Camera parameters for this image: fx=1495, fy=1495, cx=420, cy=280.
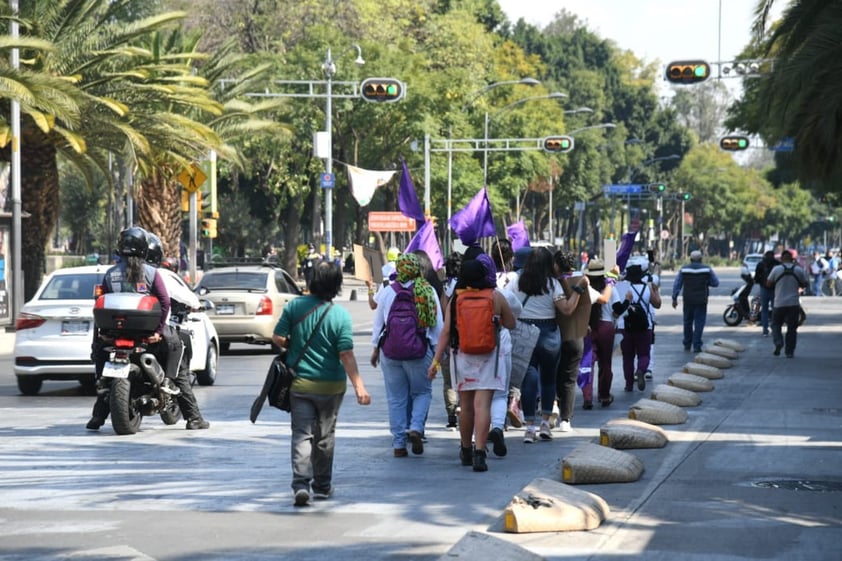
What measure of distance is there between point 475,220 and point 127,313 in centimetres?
363

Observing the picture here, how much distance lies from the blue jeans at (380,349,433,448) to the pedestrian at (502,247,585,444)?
128 cm

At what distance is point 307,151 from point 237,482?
4858 centimetres

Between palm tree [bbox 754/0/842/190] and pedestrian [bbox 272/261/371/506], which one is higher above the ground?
palm tree [bbox 754/0/842/190]

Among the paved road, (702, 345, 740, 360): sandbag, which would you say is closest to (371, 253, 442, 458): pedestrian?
the paved road

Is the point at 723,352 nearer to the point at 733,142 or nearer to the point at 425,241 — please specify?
the point at 425,241

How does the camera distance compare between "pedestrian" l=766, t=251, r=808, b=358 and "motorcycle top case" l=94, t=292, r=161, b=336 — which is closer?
"motorcycle top case" l=94, t=292, r=161, b=336

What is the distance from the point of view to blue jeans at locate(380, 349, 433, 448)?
11930mm

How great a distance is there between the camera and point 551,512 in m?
8.58

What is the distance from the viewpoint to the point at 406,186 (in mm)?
15312

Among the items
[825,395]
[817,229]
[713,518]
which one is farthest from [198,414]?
[817,229]

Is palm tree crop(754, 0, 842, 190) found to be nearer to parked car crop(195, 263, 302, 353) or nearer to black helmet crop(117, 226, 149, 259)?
parked car crop(195, 263, 302, 353)

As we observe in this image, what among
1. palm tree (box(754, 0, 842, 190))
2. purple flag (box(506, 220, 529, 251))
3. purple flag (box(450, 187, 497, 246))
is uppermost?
palm tree (box(754, 0, 842, 190))

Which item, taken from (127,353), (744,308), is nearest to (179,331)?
(127,353)

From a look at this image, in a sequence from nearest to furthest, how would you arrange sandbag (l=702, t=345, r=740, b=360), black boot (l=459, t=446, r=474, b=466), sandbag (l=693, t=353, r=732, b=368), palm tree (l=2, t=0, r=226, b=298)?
black boot (l=459, t=446, r=474, b=466), sandbag (l=693, t=353, r=732, b=368), sandbag (l=702, t=345, r=740, b=360), palm tree (l=2, t=0, r=226, b=298)
